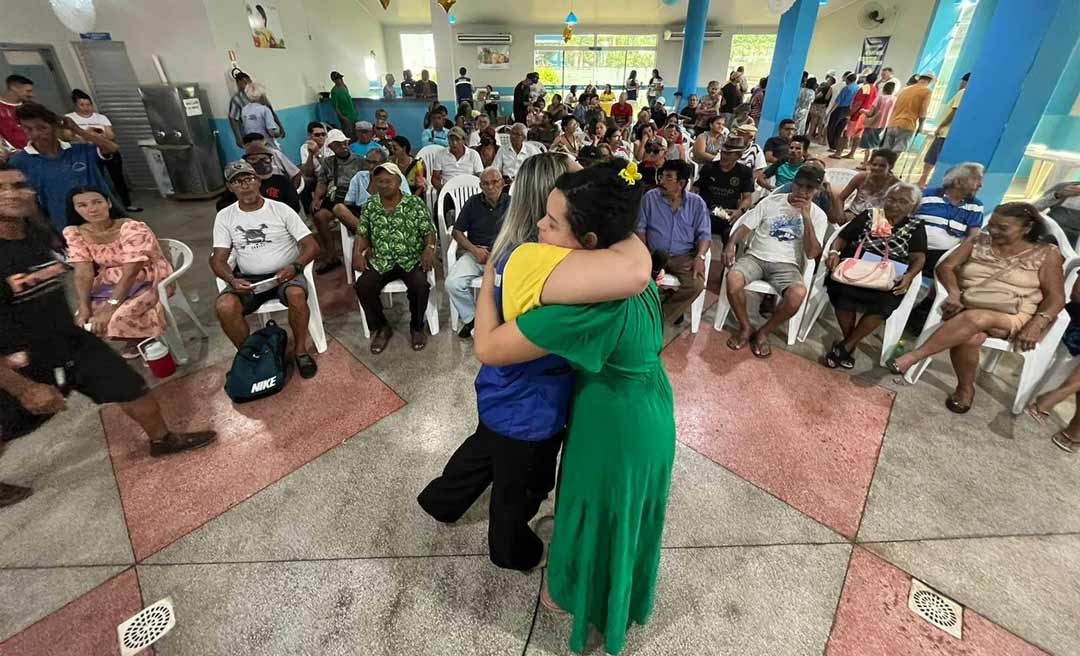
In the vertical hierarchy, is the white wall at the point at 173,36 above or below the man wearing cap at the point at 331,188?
above

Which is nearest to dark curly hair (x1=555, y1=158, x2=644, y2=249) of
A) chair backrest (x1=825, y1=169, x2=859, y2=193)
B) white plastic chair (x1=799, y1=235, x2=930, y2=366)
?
white plastic chair (x1=799, y1=235, x2=930, y2=366)

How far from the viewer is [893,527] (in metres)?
2.02

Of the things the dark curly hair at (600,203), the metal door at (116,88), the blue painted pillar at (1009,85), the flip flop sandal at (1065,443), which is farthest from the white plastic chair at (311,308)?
the metal door at (116,88)

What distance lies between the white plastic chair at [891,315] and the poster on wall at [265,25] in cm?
864

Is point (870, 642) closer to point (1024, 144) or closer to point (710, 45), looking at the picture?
point (1024, 144)

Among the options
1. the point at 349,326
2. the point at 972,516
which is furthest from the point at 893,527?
the point at 349,326

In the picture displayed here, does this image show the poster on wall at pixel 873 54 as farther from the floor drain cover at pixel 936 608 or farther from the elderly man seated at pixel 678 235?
the floor drain cover at pixel 936 608

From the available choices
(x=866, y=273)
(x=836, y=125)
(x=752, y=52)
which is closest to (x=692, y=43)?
(x=836, y=125)

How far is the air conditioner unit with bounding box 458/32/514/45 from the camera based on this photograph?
15.2 meters

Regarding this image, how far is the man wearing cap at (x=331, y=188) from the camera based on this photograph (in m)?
4.38

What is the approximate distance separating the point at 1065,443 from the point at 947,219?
1.52m

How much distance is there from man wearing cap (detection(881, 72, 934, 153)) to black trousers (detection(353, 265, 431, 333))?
7785 millimetres

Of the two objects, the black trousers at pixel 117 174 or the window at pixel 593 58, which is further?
the window at pixel 593 58

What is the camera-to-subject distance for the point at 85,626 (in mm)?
1628
